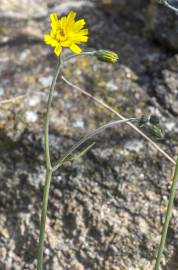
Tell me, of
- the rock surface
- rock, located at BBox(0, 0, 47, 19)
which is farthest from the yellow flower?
rock, located at BBox(0, 0, 47, 19)

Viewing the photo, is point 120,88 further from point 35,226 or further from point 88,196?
point 35,226

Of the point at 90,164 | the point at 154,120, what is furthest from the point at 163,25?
the point at 154,120

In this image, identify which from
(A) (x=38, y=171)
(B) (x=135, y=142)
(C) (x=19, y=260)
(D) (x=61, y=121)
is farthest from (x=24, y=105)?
(C) (x=19, y=260)

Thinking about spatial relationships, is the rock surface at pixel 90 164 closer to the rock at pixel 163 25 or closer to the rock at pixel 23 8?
the rock at pixel 163 25

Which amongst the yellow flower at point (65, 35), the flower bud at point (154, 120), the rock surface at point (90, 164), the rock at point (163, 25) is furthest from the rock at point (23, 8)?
the flower bud at point (154, 120)

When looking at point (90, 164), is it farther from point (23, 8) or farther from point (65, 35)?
point (23, 8)

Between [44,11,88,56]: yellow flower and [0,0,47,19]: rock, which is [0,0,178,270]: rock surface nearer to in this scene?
[0,0,47,19]: rock
